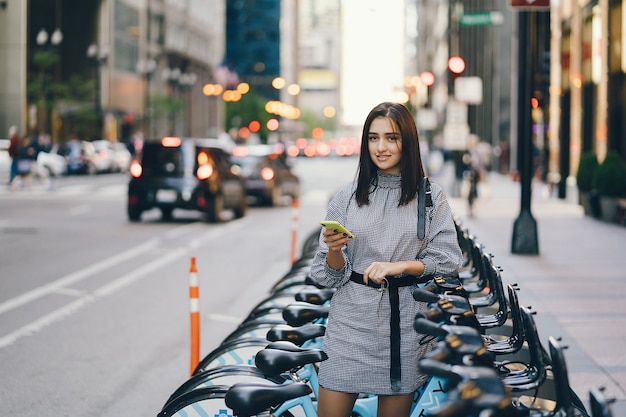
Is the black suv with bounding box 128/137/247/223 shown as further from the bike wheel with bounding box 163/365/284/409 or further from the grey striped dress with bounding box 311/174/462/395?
the grey striped dress with bounding box 311/174/462/395

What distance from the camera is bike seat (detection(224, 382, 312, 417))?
→ 395cm

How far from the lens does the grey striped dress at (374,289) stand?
4113mm

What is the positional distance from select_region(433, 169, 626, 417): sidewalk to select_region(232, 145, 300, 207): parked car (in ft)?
24.9

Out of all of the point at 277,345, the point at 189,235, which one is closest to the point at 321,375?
the point at 277,345

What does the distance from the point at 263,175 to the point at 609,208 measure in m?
12.1

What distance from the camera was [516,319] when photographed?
4.87m

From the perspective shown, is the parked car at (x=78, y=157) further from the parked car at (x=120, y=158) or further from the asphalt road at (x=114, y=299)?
the asphalt road at (x=114, y=299)

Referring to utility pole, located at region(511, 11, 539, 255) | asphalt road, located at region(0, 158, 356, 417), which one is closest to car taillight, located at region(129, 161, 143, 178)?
asphalt road, located at region(0, 158, 356, 417)

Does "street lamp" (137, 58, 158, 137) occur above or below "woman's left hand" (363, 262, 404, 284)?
above

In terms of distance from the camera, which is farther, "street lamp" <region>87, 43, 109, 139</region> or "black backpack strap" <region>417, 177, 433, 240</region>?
"street lamp" <region>87, 43, 109, 139</region>

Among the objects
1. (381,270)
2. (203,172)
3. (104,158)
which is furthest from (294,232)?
(104,158)

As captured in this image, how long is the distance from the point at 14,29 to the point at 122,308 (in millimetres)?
58004

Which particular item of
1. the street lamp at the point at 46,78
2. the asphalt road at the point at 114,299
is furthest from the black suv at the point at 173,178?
the street lamp at the point at 46,78

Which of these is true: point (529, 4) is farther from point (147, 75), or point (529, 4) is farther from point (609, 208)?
point (147, 75)
